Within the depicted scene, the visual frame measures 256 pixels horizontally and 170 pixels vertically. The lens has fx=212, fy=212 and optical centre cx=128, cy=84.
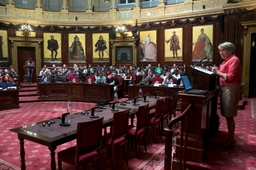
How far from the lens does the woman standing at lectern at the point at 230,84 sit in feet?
11.3

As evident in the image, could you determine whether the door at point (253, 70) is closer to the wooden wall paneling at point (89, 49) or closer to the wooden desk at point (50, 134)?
the wooden desk at point (50, 134)

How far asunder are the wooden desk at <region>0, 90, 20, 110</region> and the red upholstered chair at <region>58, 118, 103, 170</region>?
22.6ft

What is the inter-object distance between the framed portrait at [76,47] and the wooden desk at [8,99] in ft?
26.3

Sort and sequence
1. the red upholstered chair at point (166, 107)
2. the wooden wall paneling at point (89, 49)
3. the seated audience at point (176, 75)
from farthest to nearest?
the wooden wall paneling at point (89, 49) < the seated audience at point (176, 75) < the red upholstered chair at point (166, 107)

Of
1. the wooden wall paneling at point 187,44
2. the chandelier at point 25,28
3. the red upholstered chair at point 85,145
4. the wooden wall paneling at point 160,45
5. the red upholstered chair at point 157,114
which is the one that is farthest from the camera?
the wooden wall paneling at point 160,45

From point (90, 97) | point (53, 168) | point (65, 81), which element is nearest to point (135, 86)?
point (90, 97)

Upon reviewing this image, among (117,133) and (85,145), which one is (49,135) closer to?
(85,145)

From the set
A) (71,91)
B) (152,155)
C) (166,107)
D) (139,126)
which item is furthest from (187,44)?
(152,155)

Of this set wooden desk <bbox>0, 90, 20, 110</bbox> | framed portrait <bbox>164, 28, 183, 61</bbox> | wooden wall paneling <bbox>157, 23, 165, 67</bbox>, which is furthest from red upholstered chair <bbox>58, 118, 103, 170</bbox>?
wooden wall paneling <bbox>157, 23, 165, 67</bbox>

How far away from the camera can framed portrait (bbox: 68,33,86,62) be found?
54.4 feet

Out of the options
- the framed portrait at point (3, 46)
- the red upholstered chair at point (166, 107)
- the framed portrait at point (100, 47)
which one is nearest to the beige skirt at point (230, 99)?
the red upholstered chair at point (166, 107)

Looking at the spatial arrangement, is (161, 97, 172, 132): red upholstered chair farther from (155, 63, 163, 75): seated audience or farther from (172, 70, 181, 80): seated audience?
(155, 63, 163, 75): seated audience

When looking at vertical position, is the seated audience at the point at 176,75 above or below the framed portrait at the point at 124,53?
below

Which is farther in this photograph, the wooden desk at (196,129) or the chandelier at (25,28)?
the chandelier at (25,28)
